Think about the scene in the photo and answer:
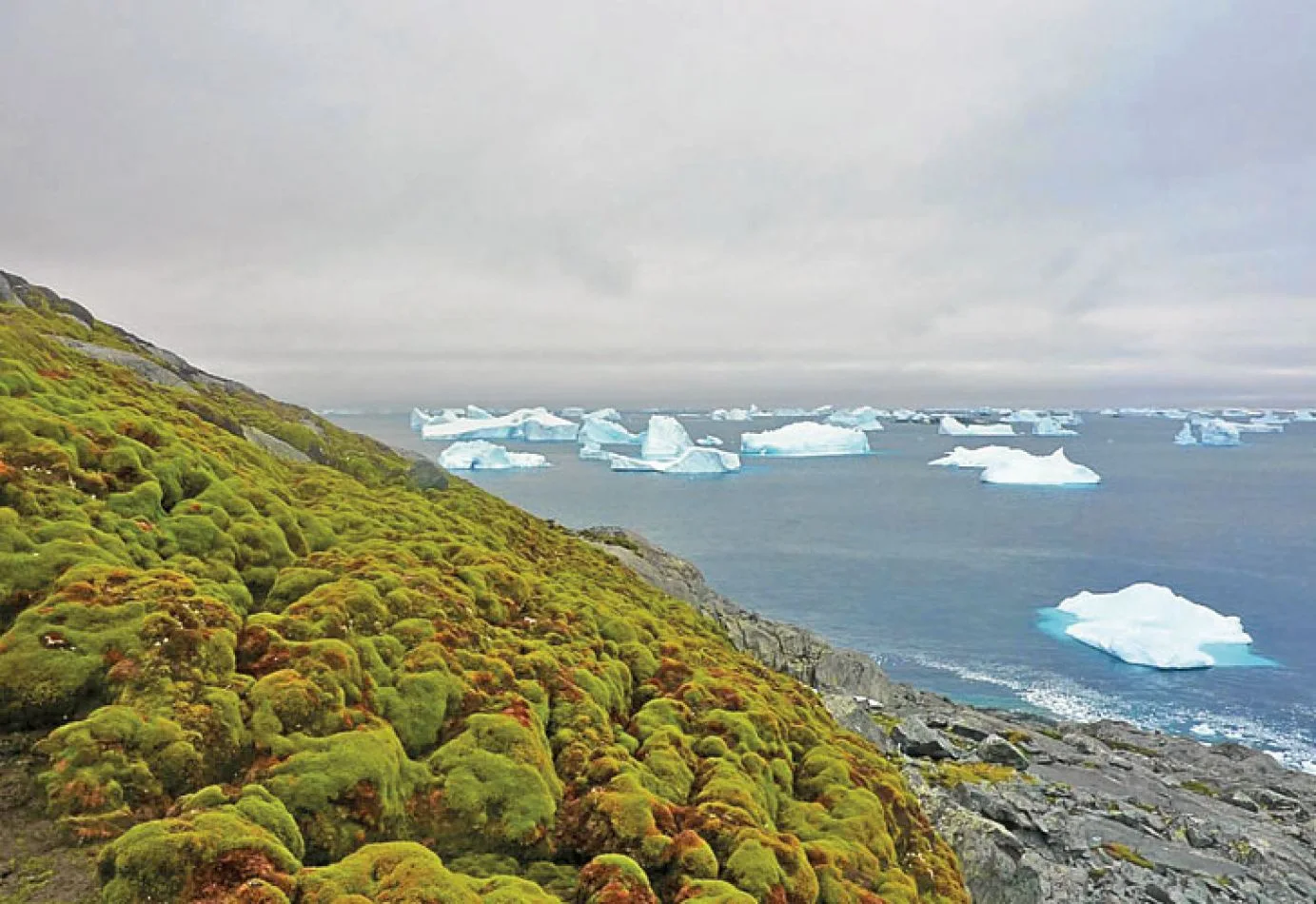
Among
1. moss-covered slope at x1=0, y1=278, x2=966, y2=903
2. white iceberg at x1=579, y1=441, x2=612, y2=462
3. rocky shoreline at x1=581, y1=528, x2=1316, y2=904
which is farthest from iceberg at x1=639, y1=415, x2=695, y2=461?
moss-covered slope at x1=0, y1=278, x2=966, y2=903

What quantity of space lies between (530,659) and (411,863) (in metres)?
4.81

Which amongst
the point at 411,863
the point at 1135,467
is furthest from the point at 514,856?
the point at 1135,467

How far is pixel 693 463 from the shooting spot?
156m

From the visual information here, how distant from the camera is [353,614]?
11.1 m

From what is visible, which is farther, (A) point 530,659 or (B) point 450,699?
(A) point 530,659

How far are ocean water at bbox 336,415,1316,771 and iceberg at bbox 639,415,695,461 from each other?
1613 centimetres

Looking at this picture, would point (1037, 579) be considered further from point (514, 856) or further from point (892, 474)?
point (892, 474)

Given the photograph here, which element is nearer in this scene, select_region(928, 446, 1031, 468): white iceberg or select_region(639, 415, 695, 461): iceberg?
select_region(928, 446, 1031, 468): white iceberg

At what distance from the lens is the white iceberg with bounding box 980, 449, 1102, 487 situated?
138 metres

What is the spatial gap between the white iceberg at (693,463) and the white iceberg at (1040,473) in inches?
2006

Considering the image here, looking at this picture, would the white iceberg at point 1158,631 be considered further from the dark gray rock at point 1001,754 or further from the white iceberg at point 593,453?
the white iceberg at point 593,453

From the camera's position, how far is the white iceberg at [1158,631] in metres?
51.8

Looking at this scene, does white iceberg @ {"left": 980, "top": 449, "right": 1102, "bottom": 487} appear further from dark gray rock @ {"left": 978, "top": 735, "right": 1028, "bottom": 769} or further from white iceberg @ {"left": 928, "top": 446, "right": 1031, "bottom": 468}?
dark gray rock @ {"left": 978, "top": 735, "right": 1028, "bottom": 769}

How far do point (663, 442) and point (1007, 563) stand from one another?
10122 cm
